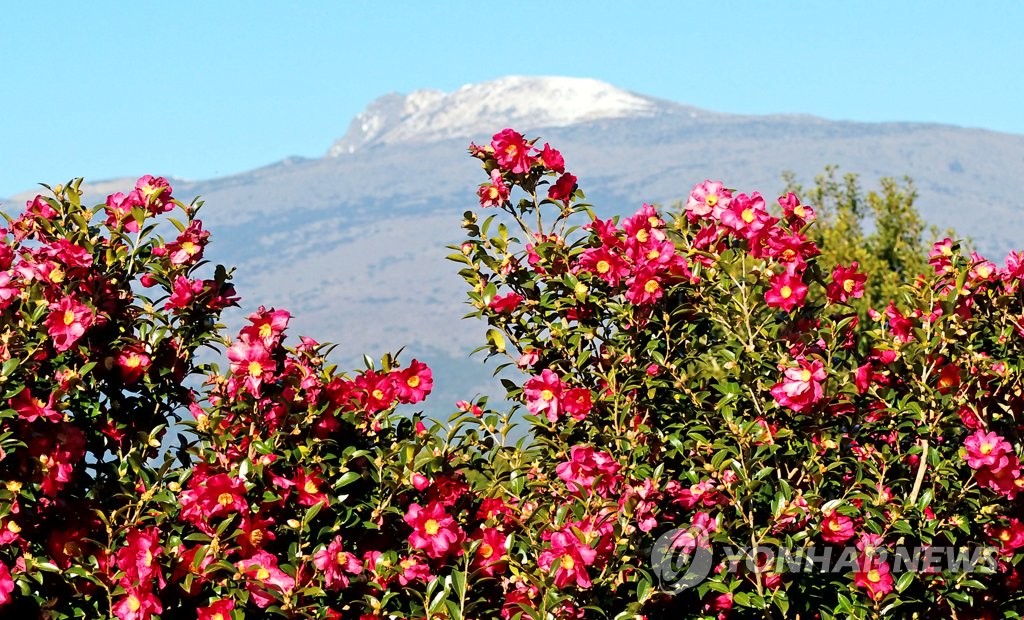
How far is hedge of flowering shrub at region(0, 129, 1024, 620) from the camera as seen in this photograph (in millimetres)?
4715

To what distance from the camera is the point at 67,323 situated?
4801 mm

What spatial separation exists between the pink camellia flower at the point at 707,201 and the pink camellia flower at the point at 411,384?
126cm

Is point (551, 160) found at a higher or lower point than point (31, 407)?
higher

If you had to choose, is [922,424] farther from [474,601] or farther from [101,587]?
[101,587]

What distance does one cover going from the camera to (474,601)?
487cm

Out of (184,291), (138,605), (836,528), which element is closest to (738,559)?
(836,528)

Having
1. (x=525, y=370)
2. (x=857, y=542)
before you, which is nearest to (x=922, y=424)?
(x=857, y=542)

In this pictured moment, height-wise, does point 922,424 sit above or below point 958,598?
above

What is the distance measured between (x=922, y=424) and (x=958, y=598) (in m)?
0.66

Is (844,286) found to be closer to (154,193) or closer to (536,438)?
(536,438)

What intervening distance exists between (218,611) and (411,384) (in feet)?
3.64

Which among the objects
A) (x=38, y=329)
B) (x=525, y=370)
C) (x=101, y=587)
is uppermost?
(x=38, y=329)

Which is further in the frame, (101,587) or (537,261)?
(537,261)

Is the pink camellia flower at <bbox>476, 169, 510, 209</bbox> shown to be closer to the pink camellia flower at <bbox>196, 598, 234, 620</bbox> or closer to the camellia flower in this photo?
the camellia flower
